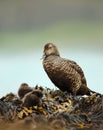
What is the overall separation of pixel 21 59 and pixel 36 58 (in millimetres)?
53

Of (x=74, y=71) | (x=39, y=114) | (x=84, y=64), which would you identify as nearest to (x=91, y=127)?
(x=39, y=114)

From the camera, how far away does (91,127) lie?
30.9 inches

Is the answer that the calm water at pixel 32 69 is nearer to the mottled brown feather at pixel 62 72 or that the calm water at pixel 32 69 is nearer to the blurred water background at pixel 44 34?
the blurred water background at pixel 44 34

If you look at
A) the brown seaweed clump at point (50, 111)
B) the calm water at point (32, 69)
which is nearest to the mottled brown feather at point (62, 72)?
the brown seaweed clump at point (50, 111)

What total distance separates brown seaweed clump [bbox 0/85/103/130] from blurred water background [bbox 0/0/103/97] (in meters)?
0.29

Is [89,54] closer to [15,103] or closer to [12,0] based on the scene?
[12,0]

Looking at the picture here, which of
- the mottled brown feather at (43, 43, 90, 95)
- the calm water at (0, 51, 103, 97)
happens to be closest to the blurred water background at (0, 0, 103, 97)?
the calm water at (0, 51, 103, 97)

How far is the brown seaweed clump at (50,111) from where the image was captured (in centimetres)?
76

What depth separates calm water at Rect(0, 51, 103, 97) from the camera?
1230mm

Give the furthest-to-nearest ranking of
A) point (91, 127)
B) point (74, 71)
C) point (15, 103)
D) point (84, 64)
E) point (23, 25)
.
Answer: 1. point (23, 25)
2. point (84, 64)
3. point (74, 71)
4. point (15, 103)
5. point (91, 127)

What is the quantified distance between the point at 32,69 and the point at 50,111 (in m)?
0.40

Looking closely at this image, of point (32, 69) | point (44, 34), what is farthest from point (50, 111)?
point (44, 34)

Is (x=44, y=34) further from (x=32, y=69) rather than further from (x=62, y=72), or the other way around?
(x=62, y=72)

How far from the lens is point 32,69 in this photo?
1263 millimetres
